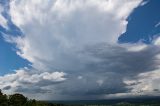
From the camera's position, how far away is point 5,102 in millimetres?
199125
